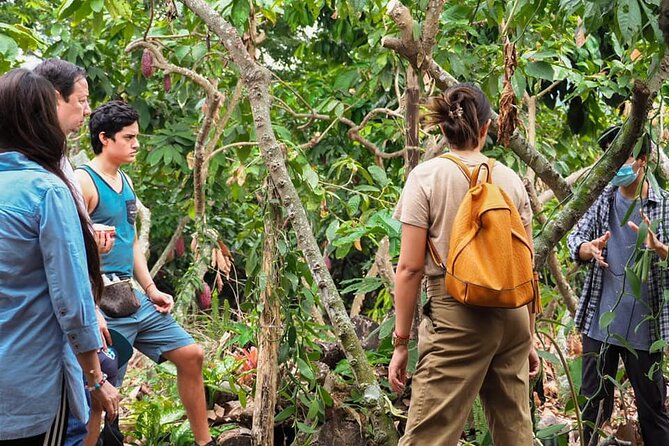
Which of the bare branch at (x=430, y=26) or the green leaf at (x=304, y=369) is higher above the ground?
the bare branch at (x=430, y=26)

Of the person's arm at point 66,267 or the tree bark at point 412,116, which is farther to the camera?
the tree bark at point 412,116

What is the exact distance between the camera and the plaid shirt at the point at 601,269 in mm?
3906

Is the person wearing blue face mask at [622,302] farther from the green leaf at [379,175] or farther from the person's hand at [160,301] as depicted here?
the person's hand at [160,301]

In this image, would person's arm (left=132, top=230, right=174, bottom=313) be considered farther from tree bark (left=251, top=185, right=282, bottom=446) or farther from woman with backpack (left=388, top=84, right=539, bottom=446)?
woman with backpack (left=388, top=84, right=539, bottom=446)

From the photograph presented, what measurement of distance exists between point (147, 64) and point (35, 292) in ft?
11.1

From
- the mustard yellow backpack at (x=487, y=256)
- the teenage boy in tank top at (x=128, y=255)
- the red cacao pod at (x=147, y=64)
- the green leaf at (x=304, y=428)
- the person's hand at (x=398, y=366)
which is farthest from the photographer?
the red cacao pod at (x=147, y=64)

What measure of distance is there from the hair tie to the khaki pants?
0.54m

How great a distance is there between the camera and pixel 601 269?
405 centimetres

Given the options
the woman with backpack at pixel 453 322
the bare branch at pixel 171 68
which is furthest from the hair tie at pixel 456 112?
the bare branch at pixel 171 68

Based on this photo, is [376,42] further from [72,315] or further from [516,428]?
[72,315]

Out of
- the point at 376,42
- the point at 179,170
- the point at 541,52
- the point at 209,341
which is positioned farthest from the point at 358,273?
the point at 541,52

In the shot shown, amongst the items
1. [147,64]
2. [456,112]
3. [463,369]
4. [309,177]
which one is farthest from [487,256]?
[147,64]

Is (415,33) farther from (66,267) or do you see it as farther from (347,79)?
(347,79)

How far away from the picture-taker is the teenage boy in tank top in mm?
3584
